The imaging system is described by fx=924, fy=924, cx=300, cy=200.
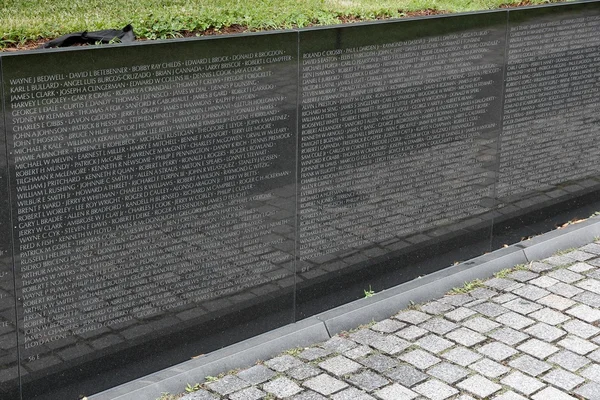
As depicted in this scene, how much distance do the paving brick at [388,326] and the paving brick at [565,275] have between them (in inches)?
60.7

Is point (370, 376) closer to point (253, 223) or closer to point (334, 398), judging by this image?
point (334, 398)

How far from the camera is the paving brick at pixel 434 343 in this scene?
20.0 feet

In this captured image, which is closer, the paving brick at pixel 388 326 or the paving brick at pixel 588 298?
the paving brick at pixel 388 326

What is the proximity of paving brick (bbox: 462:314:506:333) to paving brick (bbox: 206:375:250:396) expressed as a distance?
1.71m

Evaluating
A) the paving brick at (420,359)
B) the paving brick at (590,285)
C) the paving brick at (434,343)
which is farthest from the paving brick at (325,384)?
the paving brick at (590,285)

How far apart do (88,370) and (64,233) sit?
0.85 meters

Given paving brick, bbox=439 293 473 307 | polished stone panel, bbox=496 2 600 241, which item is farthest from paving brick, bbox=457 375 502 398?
polished stone panel, bbox=496 2 600 241

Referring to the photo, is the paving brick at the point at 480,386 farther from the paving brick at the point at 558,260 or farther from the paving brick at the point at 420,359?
the paving brick at the point at 558,260

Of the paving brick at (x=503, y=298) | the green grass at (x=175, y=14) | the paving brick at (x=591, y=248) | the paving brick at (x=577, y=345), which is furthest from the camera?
the paving brick at (x=591, y=248)

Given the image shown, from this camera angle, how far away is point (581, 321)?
256 inches

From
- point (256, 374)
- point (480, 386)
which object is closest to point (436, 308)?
point (480, 386)

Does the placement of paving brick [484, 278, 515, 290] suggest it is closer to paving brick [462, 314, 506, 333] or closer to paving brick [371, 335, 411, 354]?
paving brick [462, 314, 506, 333]

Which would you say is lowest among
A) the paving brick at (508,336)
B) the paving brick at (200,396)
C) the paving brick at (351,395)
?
the paving brick at (200,396)

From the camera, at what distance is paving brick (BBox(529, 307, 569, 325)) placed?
21.4 ft
